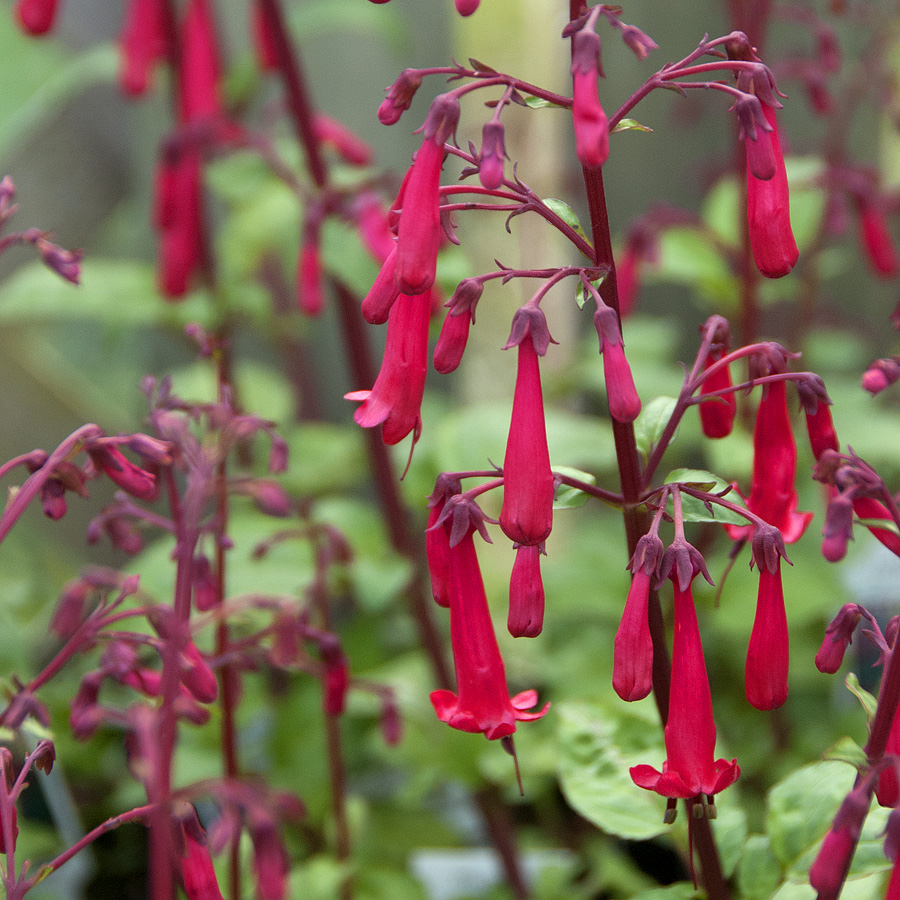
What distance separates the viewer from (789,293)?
5.14ft

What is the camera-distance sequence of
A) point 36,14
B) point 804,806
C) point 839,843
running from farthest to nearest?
point 36,14
point 804,806
point 839,843

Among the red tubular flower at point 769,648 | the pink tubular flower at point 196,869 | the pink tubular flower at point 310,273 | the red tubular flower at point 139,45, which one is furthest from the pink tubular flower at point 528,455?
the red tubular flower at point 139,45

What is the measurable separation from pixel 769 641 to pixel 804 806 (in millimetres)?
200

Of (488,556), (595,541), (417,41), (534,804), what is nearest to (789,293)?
(595,541)

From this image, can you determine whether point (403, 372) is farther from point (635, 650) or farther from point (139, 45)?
point (139, 45)

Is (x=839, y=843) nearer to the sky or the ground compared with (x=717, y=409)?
nearer to the ground

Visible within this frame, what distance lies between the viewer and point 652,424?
1.94 feet

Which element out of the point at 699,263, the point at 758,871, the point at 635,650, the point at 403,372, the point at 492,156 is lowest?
the point at 758,871

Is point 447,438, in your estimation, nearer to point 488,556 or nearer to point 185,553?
point 488,556

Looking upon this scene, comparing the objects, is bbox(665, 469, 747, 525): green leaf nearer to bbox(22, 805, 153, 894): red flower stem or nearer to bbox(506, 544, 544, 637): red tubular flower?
bbox(506, 544, 544, 637): red tubular flower

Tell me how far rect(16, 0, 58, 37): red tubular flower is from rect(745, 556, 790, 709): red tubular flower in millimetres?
1001

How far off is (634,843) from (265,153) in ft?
3.32

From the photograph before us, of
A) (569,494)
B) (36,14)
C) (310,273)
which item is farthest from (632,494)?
(36,14)

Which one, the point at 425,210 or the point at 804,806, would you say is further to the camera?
the point at 804,806
